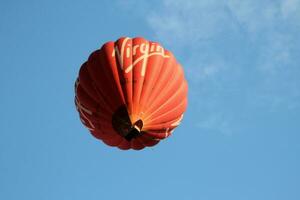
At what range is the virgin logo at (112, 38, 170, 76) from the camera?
43.6 meters

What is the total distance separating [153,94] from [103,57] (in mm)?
2922

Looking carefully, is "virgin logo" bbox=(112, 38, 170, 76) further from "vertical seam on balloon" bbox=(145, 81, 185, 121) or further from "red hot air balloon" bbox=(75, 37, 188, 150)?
"vertical seam on balloon" bbox=(145, 81, 185, 121)

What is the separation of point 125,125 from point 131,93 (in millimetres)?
1492

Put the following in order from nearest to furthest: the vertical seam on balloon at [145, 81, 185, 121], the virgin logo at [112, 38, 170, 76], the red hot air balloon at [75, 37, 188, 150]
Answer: the red hot air balloon at [75, 37, 188, 150]
the vertical seam on balloon at [145, 81, 185, 121]
the virgin logo at [112, 38, 170, 76]

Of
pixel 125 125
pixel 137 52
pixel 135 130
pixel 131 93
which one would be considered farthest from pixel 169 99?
pixel 137 52

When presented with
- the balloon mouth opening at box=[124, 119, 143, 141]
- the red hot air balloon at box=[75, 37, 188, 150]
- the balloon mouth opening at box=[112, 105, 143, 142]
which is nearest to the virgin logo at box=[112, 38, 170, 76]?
the red hot air balloon at box=[75, 37, 188, 150]

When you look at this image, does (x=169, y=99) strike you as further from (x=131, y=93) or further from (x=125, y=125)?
(x=125, y=125)

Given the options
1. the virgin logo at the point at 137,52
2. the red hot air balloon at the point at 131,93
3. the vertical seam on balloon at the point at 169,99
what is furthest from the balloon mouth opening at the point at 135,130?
the virgin logo at the point at 137,52

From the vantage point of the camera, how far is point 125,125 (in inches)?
1715

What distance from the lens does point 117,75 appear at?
4341 centimetres

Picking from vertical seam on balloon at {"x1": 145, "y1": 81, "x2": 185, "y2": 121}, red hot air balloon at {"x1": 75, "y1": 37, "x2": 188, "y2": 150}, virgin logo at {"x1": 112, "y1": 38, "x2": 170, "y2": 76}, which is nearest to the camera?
red hot air balloon at {"x1": 75, "y1": 37, "x2": 188, "y2": 150}

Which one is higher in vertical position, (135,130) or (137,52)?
(137,52)

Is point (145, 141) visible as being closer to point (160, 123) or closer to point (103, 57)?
point (160, 123)

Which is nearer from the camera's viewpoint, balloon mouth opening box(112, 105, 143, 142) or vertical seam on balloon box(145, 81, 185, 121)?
balloon mouth opening box(112, 105, 143, 142)
